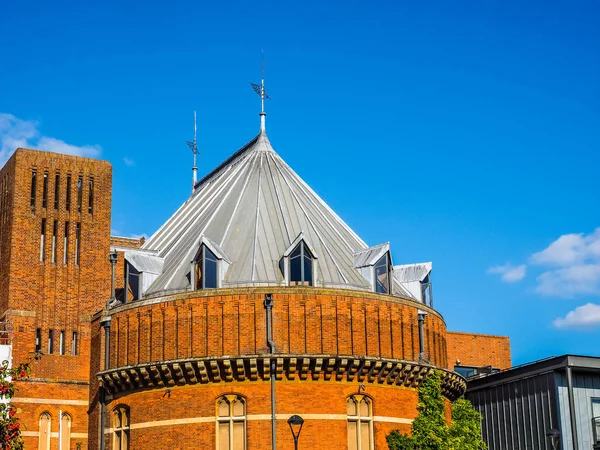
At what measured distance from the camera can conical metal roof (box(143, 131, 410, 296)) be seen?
42.2 m

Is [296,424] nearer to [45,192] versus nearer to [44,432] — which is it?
[44,432]

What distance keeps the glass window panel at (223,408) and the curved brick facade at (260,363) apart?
331mm

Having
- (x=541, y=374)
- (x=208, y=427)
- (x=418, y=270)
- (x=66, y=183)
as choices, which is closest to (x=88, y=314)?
(x=66, y=183)

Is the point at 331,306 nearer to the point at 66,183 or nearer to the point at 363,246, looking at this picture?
the point at 363,246

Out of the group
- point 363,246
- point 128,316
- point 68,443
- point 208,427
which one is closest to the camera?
point 208,427

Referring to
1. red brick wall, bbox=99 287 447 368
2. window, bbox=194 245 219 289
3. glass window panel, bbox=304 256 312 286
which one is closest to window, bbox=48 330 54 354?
red brick wall, bbox=99 287 447 368

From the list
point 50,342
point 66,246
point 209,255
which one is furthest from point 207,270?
point 66,246

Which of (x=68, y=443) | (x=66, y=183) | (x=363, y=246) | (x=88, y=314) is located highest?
(x=66, y=183)

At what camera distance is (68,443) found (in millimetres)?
44344

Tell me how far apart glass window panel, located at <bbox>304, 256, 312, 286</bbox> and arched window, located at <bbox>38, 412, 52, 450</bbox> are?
13.0 meters

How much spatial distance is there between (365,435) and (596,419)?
9.99m

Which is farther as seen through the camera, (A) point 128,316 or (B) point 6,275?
(B) point 6,275

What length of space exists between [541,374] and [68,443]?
20.6 metres

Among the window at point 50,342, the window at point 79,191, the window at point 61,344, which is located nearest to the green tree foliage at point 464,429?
the window at point 61,344
